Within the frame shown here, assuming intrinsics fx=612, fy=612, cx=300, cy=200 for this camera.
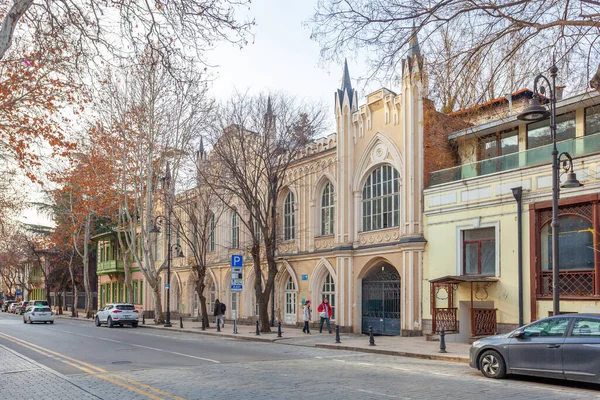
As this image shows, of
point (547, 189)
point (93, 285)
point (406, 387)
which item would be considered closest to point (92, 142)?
point (547, 189)

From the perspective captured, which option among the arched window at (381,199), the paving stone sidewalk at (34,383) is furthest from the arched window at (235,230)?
the paving stone sidewalk at (34,383)

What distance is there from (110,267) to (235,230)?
23.2 m

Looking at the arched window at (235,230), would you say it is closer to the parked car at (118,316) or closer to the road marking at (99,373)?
the parked car at (118,316)

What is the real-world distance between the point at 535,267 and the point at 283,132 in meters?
12.6

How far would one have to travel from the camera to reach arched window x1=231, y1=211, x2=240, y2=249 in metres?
38.2

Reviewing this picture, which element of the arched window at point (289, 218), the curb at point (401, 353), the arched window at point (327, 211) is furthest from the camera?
the arched window at point (289, 218)

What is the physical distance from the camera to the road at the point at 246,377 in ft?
35.2

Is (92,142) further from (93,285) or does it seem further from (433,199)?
(93,285)

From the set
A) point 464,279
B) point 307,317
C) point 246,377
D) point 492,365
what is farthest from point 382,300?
point 246,377

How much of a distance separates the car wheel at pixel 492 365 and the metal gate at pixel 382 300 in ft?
40.8

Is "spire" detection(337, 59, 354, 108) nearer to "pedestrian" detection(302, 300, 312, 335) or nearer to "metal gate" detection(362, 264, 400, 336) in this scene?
"metal gate" detection(362, 264, 400, 336)

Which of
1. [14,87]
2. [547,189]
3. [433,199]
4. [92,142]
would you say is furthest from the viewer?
[92,142]

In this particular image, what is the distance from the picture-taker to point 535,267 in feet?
65.4

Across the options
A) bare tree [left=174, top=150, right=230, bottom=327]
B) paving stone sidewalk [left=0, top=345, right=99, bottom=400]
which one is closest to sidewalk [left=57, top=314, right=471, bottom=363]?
bare tree [left=174, top=150, right=230, bottom=327]
